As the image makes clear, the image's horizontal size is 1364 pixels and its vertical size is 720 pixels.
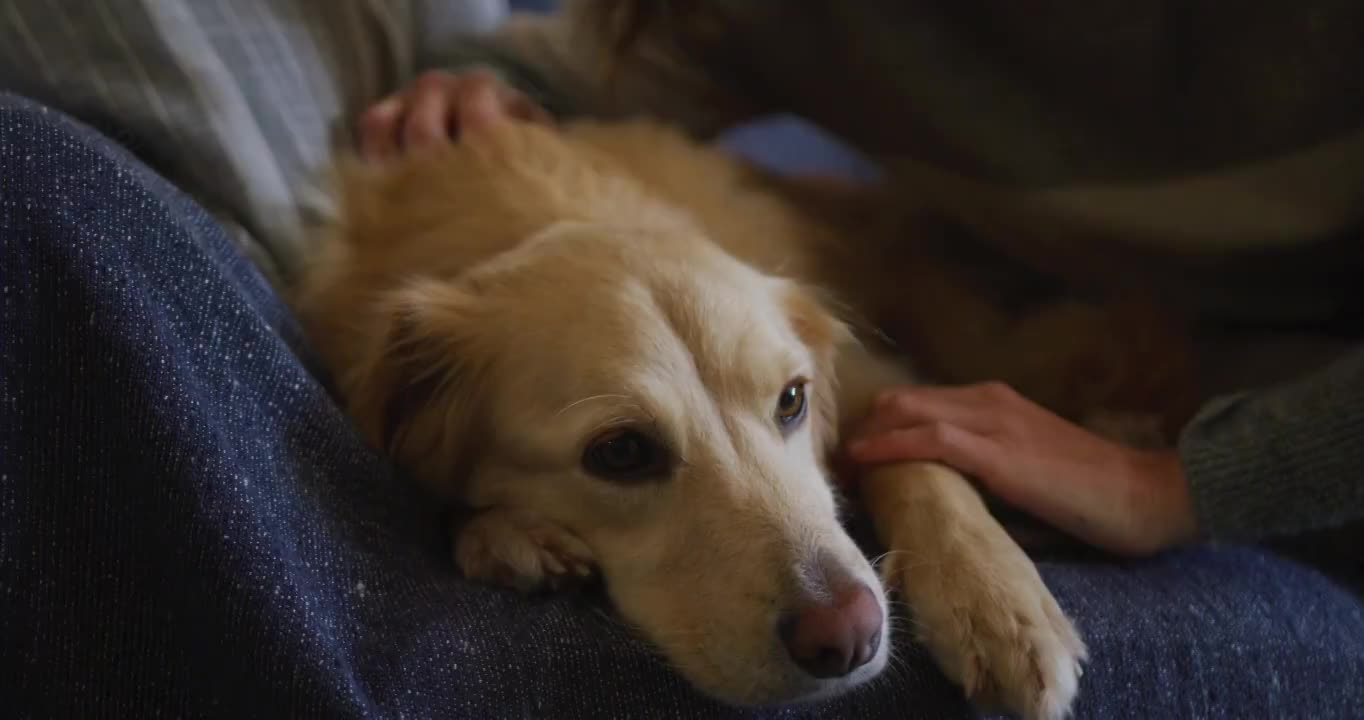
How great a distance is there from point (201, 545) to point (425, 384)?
39cm

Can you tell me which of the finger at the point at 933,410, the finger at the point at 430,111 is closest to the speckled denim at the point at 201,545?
the finger at the point at 933,410

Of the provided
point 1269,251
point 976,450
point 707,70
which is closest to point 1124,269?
point 1269,251

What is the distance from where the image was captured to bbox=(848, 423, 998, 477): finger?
1018mm

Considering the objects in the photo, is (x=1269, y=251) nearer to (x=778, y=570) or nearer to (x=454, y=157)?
(x=778, y=570)

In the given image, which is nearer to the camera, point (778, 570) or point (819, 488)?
point (778, 570)

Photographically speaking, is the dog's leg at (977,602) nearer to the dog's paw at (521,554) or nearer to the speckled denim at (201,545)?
the speckled denim at (201,545)

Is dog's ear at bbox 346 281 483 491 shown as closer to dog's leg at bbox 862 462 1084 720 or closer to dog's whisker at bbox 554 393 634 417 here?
dog's whisker at bbox 554 393 634 417

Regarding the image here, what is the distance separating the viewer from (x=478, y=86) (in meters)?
1.37

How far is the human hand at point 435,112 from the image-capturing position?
4.25ft

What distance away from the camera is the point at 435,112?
1.31m

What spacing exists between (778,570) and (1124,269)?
2.52 ft

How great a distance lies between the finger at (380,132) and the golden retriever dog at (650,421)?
4 cm

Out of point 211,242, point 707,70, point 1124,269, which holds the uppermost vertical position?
point 211,242

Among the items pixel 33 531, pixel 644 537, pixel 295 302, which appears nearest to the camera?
pixel 33 531
